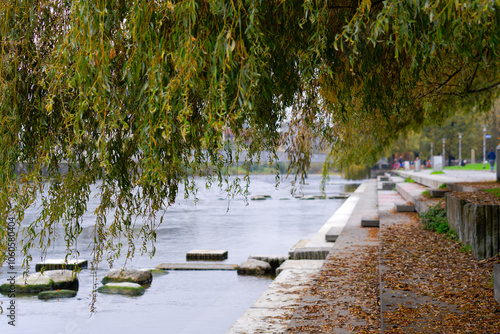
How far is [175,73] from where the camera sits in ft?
13.7

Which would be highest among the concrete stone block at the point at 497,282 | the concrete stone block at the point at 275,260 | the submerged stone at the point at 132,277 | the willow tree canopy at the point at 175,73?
the willow tree canopy at the point at 175,73

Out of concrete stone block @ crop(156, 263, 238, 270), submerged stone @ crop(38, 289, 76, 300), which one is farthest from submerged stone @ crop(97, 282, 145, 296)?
concrete stone block @ crop(156, 263, 238, 270)

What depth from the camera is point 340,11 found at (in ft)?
16.0

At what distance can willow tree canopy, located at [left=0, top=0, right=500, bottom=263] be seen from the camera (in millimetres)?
3914

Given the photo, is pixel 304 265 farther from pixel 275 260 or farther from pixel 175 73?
pixel 175 73

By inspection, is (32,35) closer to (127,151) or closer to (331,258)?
(127,151)

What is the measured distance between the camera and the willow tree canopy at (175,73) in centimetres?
391

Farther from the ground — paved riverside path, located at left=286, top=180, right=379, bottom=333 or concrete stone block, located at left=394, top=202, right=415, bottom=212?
concrete stone block, located at left=394, top=202, right=415, bottom=212

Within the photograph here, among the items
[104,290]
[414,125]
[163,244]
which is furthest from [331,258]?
[163,244]

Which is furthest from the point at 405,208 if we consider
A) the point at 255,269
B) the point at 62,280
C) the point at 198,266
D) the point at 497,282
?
the point at 497,282

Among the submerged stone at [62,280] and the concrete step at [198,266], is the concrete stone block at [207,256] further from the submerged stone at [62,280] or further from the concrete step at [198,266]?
the submerged stone at [62,280]

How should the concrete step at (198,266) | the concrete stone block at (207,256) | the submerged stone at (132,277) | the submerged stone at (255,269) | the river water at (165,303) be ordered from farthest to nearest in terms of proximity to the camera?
the concrete stone block at (207,256), the concrete step at (198,266), the submerged stone at (255,269), the submerged stone at (132,277), the river water at (165,303)

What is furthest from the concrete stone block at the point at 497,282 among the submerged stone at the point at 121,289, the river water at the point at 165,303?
the submerged stone at the point at 121,289

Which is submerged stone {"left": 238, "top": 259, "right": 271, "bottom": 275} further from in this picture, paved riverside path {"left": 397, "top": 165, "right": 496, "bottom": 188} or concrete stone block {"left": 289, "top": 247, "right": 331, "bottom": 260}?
paved riverside path {"left": 397, "top": 165, "right": 496, "bottom": 188}
